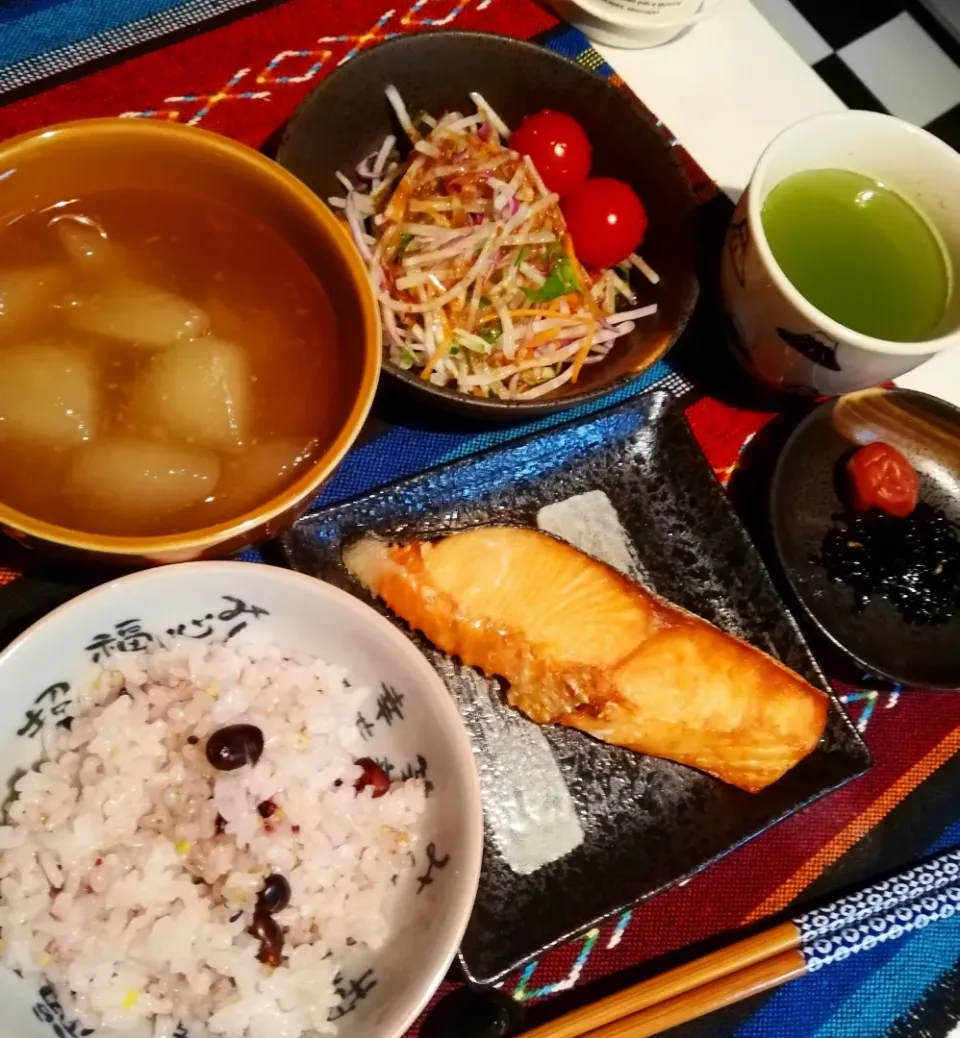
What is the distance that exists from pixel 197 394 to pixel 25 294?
→ 0.99 ft

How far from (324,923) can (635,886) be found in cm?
61

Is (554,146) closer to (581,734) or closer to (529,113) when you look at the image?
→ (529,113)

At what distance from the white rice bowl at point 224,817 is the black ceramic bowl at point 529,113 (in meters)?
0.63

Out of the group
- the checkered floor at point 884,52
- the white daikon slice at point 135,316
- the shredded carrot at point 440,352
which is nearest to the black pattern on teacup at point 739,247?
the shredded carrot at point 440,352

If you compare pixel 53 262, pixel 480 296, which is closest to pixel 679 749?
pixel 480 296

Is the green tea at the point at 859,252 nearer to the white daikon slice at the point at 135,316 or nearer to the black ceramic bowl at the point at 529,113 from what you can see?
the black ceramic bowl at the point at 529,113

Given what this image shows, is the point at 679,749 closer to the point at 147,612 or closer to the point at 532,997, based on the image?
the point at 532,997

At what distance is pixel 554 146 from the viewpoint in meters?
2.07

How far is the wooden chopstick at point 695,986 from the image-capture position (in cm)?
170

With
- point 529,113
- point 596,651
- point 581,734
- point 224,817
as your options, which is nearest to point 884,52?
point 529,113

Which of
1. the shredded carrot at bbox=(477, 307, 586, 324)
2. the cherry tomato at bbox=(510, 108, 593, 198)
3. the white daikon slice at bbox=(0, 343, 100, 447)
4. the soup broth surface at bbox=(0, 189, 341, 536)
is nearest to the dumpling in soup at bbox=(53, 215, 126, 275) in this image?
the soup broth surface at bbox=(0, 189, 341, 536)

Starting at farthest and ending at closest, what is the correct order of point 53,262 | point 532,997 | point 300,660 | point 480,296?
point 480,296 → point 532,997 → point 300,660 → point 53,262

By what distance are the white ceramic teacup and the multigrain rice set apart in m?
1.11

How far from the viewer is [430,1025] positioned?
5.57ft
